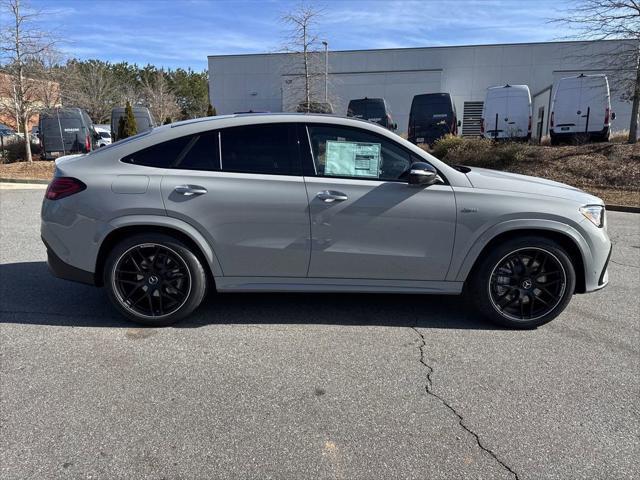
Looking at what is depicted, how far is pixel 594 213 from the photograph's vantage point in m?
4.04

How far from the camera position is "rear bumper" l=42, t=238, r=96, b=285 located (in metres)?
4.01

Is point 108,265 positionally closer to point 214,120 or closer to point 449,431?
point 214,120

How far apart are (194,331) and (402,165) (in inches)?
85.7

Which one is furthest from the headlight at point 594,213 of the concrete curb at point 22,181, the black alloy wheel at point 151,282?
the concrete curb at point 22,181

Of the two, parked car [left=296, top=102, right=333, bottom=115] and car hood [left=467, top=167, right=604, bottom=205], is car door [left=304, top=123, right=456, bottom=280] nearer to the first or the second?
car hood [left=467, top=167, right=604, bottom=205]

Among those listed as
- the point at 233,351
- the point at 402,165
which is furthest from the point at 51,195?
the point at 402,165

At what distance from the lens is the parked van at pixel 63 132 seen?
700 inches

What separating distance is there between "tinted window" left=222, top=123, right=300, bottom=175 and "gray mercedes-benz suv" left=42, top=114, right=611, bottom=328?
1cm

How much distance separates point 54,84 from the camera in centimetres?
1786

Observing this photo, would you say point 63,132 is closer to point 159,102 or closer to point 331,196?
point 331,196

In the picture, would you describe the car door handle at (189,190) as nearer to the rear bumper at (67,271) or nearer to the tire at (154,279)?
the tire at (154,279)

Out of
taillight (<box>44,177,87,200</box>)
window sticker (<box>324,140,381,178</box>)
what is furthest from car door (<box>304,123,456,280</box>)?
taillight (<box>44,177,87,200</box>)

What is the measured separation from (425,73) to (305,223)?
3292 cm

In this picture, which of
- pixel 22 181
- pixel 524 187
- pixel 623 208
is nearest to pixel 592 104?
pixel 623 208
